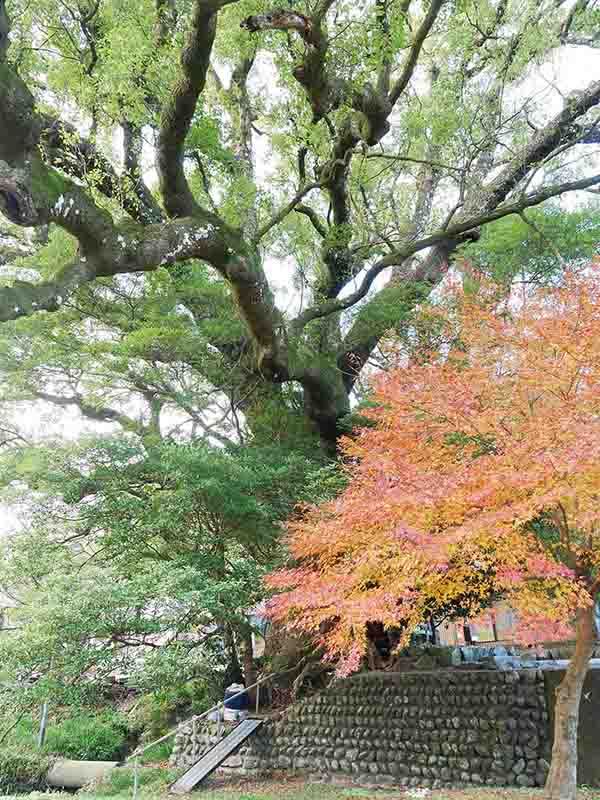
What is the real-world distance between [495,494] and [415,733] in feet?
14.4

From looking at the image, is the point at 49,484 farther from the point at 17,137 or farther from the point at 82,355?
the point at 17,137

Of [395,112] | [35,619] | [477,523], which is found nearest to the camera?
[477,523]

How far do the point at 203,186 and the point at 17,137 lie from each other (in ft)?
14.7

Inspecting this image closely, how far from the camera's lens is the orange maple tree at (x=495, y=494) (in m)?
5.23

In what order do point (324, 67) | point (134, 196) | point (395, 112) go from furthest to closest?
point (395, 112)
point (134, 196)
point (324, 67)

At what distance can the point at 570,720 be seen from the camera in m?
5.82

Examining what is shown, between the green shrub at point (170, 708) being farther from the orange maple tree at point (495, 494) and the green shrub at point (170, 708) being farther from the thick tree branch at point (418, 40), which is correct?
the thick tree branch at point (418, 40)

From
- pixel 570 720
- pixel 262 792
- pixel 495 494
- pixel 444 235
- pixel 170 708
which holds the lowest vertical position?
pixel 262 792

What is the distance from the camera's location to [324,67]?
21.4 feet

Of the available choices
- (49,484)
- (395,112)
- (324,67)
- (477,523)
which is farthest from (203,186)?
(477,523)

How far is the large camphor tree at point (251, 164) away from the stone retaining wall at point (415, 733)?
448 centimetres

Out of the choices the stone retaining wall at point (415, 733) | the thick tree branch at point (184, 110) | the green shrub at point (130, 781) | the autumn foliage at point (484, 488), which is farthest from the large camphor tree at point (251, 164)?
the green shrub at point (130, 781)

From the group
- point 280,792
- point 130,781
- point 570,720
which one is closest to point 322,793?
point 280,792

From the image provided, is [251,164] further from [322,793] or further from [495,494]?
[322,793]
